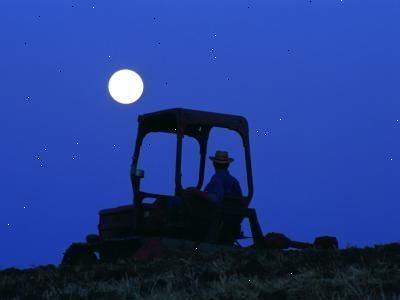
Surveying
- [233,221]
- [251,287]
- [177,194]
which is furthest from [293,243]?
[251,287]

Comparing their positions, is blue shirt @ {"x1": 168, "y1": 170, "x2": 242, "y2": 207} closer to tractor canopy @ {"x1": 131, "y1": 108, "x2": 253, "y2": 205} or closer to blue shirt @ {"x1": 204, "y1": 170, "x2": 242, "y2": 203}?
blue shirt @ {"x1": 204, "y1": 170, "x2": 242, "y2": 203}

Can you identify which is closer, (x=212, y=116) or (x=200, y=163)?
(x=212, y=116)

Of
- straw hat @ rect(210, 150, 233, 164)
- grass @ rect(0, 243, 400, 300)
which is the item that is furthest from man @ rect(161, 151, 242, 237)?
grass @ rect(0, 243, 400, 300)

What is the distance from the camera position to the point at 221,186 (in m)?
14.0

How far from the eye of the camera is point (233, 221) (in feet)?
47.5

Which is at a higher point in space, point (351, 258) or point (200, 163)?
point (200, 163)

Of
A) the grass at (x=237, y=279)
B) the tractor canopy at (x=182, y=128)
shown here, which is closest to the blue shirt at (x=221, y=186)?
the tractor canopy at (x=182, y=128)

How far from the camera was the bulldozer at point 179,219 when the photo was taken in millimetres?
14055

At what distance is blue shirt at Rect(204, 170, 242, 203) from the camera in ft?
46.0

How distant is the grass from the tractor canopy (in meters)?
3.04

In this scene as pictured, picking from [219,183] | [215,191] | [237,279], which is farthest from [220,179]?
[237,279]

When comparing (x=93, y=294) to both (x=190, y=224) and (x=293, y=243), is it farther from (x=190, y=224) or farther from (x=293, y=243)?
(x=293, y=243)

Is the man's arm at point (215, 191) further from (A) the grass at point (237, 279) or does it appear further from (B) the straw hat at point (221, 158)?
(A) the grass at point (237, 279)

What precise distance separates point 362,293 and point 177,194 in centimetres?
721
